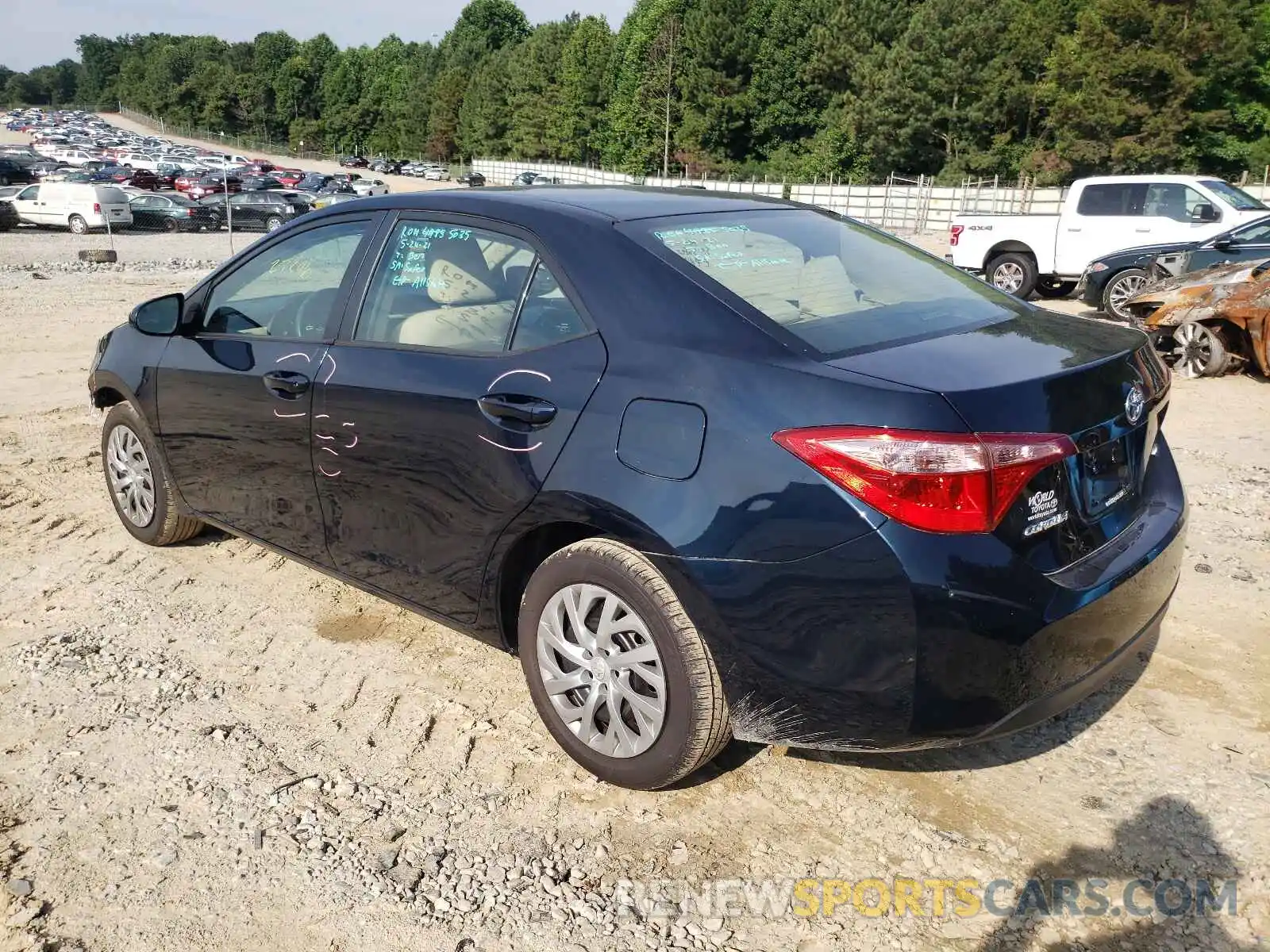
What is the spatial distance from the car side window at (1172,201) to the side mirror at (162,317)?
14.2 metres

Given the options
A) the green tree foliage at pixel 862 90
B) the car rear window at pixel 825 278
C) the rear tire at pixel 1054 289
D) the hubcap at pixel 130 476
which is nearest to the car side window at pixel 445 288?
the car rear window at pixel 825 278

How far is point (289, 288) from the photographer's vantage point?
4.22 m

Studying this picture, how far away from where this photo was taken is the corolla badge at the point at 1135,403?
289cm

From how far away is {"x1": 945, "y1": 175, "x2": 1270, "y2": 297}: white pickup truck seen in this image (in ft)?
47.9

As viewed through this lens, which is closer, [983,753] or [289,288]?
[983,753]

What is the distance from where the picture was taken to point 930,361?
270 cm

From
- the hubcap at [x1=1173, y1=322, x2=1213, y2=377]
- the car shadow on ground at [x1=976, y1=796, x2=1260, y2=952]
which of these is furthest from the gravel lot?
the hubcap at [x1=1173, y1=322, x2=1213, y2=377]

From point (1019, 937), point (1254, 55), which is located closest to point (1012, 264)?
point (1019, 937)

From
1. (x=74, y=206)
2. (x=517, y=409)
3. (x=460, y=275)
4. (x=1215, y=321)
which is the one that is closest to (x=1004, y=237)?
(x=1215, y=321)

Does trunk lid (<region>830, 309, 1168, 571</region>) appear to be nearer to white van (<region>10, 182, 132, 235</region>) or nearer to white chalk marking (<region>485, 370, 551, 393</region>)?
white chalk marking (<region>485, 370, 551, 393</region>)

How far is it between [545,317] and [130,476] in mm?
2945

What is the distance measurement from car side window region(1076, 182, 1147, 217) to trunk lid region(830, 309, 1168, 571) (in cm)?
1343

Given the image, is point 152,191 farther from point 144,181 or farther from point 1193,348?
point 1193,348

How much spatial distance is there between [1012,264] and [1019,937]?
590 inches
